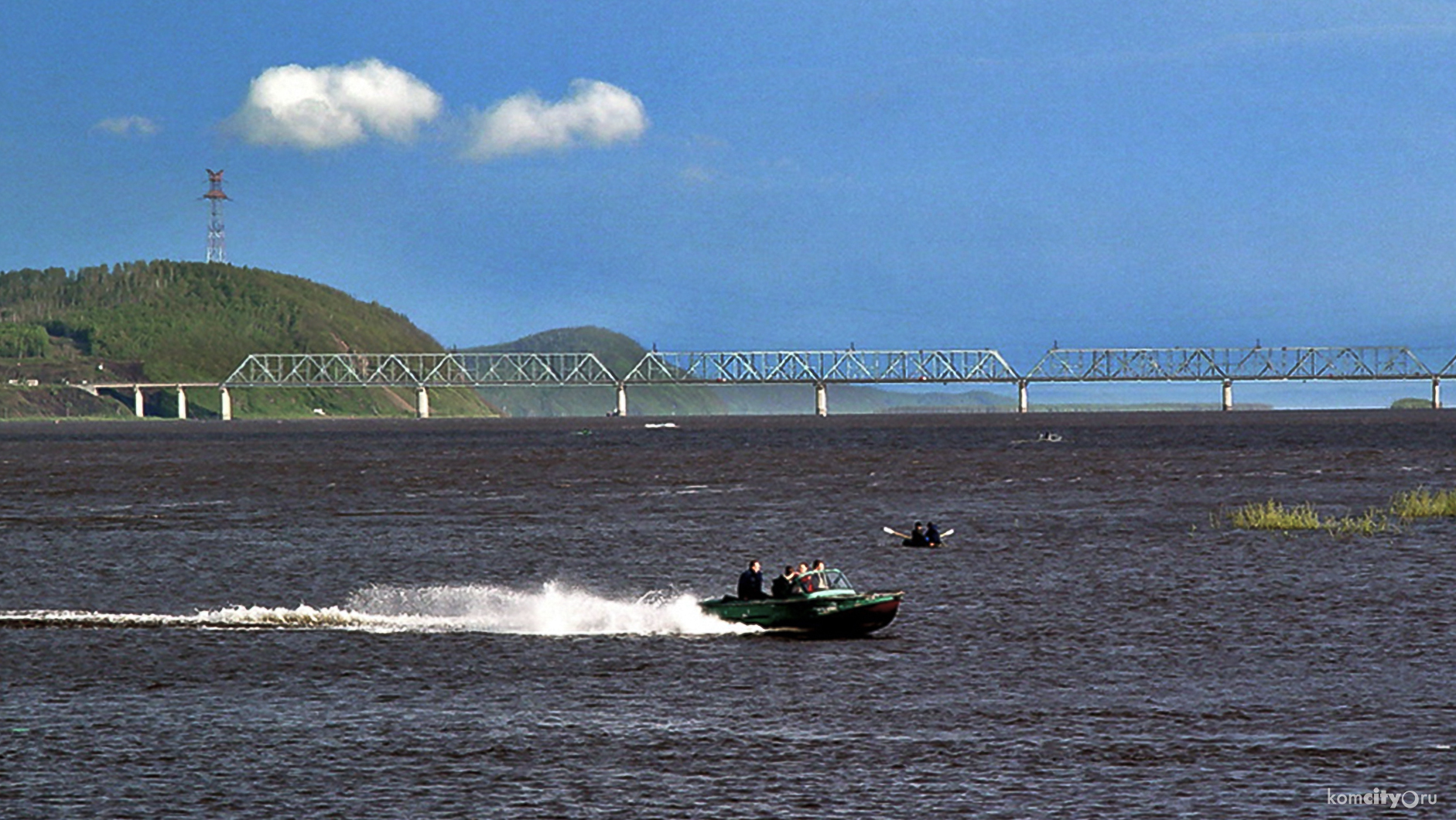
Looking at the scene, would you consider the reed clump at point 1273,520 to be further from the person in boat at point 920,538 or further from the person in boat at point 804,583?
the person in boat at point 804,583

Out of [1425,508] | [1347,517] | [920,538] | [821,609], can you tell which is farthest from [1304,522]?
[821,609]

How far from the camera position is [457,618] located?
53.8 meters

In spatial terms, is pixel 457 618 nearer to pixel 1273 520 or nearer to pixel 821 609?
pixel 821 609

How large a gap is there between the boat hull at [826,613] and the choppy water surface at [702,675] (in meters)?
1.04

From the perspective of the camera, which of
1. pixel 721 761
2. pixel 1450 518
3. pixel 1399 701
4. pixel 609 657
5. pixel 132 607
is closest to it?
pixel 721 761

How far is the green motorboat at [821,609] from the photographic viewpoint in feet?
156

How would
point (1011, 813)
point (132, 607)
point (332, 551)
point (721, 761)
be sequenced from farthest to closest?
point (332, 551)
point (132, 607)
point (721, 761)
point (1011, 813)

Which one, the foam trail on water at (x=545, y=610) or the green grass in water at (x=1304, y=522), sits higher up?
the green grass in water at (x=1304, y=522)

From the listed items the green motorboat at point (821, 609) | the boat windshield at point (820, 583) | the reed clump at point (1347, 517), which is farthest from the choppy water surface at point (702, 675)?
the reed clump at point (1347, 517)

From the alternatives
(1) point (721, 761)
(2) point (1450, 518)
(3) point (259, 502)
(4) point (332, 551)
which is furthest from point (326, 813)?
(3) point (259, 502)

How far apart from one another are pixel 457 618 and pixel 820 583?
12.1 meters

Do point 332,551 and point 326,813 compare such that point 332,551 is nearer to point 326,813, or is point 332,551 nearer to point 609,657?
point 609,657

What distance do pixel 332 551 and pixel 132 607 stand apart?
20.8m

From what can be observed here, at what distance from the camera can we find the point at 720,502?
111438 mm
